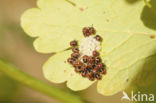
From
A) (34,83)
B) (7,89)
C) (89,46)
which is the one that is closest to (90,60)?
(89,46)

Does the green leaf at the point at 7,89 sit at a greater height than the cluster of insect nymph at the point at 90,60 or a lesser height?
lesser

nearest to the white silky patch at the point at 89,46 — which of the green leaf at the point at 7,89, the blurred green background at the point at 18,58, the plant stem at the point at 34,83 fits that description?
the plant stem at the point at 34,83

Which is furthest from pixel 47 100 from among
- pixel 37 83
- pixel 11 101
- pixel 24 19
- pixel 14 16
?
pixel 24 19

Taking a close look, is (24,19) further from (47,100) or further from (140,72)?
(47,100)

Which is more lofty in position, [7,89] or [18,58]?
[7,89]

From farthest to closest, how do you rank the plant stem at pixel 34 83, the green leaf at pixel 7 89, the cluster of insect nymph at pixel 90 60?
the green leaf at pixel 7 89 → the plant stem at pixel 34 83 → the cluster of insect nymph at pixel 90 60

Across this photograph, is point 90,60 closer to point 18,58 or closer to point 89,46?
point 89,46

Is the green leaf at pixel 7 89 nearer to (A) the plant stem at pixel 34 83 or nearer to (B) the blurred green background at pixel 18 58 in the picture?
(B) the blurred green background at pixel 18 58

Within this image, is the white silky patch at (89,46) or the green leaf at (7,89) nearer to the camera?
the white silky patch at (89,46)
